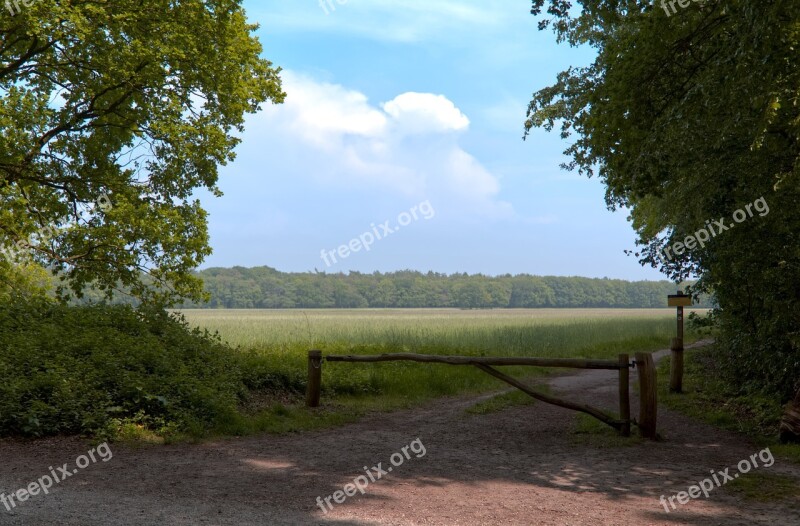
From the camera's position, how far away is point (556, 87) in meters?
22.6

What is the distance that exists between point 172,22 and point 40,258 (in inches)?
283

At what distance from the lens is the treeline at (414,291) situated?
9088 centimetres

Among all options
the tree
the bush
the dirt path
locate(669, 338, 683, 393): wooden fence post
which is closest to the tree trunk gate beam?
the dirt path

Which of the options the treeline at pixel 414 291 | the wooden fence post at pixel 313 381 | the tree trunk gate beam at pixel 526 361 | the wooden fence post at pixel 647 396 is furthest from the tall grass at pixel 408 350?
the treeline at pixel 414 291

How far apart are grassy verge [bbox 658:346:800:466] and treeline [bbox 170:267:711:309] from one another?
67031 mm

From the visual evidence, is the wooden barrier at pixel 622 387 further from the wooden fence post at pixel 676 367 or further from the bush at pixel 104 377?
the wooden fence post at pixel 676 367

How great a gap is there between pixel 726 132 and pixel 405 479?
884 cm

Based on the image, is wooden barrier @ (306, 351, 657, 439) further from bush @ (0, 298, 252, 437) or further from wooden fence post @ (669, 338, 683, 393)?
wooden fence post @ (669, 338, 683, 393)

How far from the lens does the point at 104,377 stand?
10.5m

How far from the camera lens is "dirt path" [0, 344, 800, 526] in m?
6.16

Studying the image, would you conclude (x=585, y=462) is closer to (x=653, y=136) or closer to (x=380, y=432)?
(x=380, y=432)

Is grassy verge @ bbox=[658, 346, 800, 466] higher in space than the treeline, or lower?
lower

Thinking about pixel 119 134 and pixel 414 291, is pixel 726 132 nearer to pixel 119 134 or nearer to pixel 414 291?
pixel 119 134

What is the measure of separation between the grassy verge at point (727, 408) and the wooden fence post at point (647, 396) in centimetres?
162
